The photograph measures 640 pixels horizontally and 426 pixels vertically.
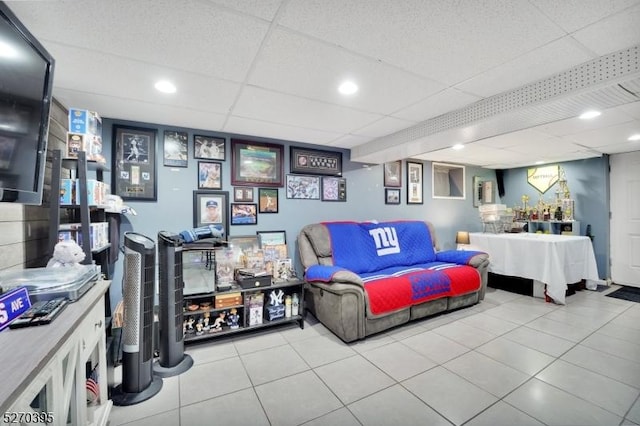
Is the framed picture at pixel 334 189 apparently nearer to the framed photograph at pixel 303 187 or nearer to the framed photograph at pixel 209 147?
the framed photograph at pixel 303 187

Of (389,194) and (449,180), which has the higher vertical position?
(449,180)

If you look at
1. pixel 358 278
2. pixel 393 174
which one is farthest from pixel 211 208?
pixel 393 174

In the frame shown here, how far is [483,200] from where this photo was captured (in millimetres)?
5840

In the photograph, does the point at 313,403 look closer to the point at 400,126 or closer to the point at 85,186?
the point at 85,186

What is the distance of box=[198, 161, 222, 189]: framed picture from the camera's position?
3.16m

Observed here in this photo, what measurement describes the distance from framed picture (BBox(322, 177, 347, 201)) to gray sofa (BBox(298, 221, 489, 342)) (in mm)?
486

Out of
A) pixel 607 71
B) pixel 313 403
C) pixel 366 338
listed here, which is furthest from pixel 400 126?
pixel 313 403

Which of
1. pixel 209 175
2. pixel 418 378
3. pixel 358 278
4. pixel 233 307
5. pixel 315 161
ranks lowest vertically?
pixel 418 378

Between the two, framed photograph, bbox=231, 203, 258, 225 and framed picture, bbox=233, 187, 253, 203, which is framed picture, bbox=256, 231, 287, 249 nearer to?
framed photograph, bbox=231, 203, 258, 225

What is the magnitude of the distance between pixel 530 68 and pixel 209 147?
10.2ft

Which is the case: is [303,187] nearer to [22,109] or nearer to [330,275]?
[330,275]

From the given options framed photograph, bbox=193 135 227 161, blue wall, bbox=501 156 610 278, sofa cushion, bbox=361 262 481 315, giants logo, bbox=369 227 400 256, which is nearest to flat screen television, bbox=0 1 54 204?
framed photograph, bbox=193 135 227 161

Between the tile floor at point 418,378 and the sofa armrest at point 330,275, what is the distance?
60cm

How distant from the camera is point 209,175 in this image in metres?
3.20
